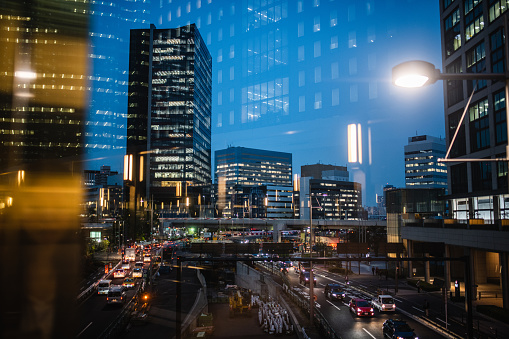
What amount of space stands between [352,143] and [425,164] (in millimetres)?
134449

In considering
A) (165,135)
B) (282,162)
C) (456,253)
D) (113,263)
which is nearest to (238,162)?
(282,162)

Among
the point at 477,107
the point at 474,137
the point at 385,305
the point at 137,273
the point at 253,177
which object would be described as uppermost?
the point at 253,177

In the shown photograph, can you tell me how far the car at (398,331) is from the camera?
58.8ft

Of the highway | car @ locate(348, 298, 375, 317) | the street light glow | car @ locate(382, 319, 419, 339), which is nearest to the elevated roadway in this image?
the highway

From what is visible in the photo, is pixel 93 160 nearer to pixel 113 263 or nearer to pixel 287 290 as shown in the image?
pixel 287 290

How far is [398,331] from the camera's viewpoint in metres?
18.2

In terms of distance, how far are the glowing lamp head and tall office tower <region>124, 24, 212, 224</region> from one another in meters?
119

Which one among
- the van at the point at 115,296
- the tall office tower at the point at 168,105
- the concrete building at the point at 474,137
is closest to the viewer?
the van at the point at 115,296

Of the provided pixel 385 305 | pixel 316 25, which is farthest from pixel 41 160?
pixel 385 305

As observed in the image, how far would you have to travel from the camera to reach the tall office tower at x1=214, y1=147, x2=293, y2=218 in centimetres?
15625

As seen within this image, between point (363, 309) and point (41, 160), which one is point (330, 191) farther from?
point (41, 160)

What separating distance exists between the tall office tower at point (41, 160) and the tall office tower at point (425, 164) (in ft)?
477

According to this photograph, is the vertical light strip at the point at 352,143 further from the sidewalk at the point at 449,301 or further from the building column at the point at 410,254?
the building column at the point at 410,254

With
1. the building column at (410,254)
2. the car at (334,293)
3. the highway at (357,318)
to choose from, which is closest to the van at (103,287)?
the highway at (357,318)
